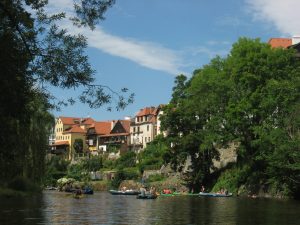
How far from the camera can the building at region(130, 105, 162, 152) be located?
13188 cm

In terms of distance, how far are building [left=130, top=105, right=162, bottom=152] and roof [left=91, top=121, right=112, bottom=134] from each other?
17.2m

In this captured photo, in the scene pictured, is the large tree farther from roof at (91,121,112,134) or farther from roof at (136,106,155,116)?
roof at (91,121,112,134)

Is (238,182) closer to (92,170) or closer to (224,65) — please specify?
(224,65)

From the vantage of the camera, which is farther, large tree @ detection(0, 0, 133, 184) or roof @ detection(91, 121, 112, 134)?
roof @ detection(91, 121, 112, 134)

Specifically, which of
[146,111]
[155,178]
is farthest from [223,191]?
[146,111]

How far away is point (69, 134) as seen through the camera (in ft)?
538

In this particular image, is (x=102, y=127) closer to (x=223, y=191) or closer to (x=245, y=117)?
(x=223, y=191)

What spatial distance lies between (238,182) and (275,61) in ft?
51.8

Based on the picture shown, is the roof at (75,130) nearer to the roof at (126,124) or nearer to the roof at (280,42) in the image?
the roof at (126,124)

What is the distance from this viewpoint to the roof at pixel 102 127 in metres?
155

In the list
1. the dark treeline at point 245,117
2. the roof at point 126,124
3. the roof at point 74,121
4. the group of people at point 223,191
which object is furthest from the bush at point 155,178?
the roof at point 74,121

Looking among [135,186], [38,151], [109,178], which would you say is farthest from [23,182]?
[109,178]

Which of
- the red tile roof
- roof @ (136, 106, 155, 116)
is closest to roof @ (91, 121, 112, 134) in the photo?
roof @ (136, 106, 155, 116)

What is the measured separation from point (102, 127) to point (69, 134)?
12.6 metres
